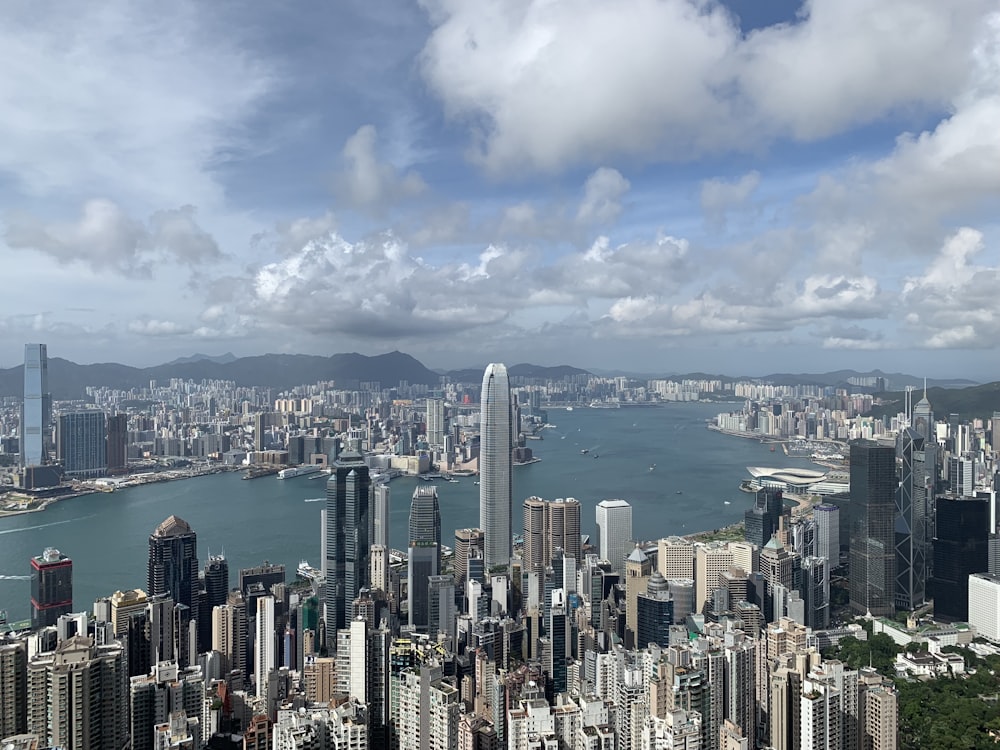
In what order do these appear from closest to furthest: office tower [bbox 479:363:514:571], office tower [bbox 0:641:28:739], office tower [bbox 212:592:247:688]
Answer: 1. office tower [bbox 0:641:28:739]
2. office tower [bbox 212:592:247:688]
3. office tower [bbox 479:363:514:571]

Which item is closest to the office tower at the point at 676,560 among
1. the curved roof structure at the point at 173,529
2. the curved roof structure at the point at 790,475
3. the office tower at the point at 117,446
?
the curved roof structure at the point at 173,529

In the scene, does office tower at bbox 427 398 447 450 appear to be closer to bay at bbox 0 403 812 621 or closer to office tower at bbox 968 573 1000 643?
bay at bbox 0 403 812 621

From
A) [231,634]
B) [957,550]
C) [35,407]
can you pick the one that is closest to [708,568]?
[957,550]

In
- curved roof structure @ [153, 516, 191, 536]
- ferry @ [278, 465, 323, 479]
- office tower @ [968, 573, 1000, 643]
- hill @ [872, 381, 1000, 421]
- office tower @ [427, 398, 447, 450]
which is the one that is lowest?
office tower @ [968, 573, 1000, 643]

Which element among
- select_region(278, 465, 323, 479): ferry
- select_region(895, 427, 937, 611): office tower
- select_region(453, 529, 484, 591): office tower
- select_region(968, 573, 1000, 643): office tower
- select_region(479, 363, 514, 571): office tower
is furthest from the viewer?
select_region(278, 465, 323, 479): ferry

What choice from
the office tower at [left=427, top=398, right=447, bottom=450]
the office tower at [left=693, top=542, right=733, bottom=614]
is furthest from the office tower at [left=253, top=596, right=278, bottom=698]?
the office tower at [left=427, top=398, right=447, bottom=450]

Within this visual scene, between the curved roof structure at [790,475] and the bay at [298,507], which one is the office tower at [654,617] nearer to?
the bay at [298,507]

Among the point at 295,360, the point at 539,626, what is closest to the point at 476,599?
the point at 539,626

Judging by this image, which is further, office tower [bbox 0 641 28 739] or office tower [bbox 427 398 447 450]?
office tower [bbox 427 398 447 450]
